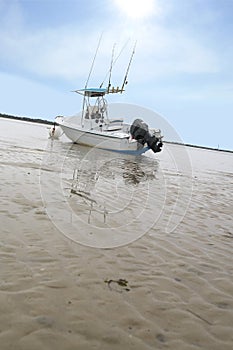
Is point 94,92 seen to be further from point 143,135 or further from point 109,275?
point 109,275

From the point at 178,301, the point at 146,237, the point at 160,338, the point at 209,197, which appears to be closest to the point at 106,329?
the point at 160,338

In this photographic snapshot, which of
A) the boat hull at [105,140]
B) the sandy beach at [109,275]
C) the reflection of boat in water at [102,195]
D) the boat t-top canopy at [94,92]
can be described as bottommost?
the sandy beach at [109,275]

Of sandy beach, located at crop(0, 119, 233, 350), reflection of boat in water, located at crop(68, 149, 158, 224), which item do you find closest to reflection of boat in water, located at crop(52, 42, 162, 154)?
reflection of boat in water, located at crop(68, 149, 158, 224)

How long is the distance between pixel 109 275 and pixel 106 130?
22399mm

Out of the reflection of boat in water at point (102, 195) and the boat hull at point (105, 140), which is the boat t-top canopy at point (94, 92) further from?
the reflection of boat in water at point (102, 195)

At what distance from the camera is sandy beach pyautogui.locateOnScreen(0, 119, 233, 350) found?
96.1 inches

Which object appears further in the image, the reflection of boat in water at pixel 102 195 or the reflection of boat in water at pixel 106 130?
the reflection of boat in water at pixel 106 130

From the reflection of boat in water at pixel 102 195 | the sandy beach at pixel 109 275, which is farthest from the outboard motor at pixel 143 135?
the sandy beach at pixel 109 275

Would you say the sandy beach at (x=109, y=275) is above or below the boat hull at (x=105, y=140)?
below

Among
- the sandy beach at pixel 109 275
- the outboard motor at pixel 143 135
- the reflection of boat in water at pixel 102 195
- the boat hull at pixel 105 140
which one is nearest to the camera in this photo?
the sandy beach at pixel 109 275

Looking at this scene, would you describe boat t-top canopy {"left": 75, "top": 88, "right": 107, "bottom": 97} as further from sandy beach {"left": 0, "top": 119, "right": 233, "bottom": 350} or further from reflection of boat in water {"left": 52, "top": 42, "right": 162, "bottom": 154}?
sandy beach {"left": 0, "top": 119, "right": 233, "bottom": 350}

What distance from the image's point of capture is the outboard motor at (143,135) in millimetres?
23609

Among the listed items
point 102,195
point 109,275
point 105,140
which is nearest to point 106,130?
point 105,140

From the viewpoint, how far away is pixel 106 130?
25.3 m
